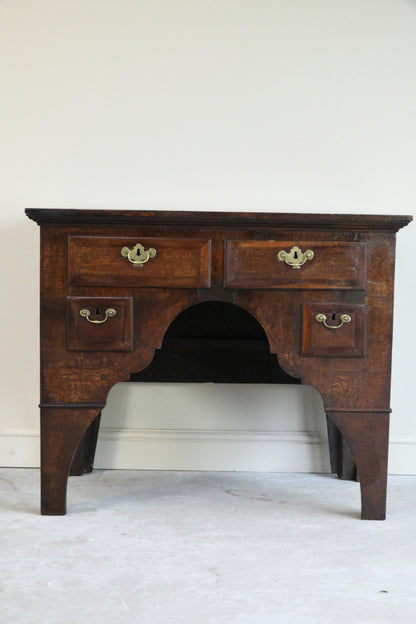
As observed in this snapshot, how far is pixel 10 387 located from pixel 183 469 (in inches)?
26.5

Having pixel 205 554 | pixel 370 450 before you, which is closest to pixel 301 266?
pixel 370 450

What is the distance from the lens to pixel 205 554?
4.74 ft

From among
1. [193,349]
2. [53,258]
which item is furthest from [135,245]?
[193,349]

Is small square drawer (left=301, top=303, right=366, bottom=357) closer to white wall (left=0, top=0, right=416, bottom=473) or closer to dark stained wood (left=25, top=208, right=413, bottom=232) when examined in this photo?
dark stained wood (left=25, top=208, right=413, bottom=232)

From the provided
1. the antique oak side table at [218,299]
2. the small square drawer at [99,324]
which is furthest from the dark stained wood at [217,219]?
the small square drawer at [99,324]

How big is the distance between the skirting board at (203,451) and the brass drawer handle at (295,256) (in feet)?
2.56

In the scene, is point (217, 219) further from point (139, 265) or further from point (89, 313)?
point (89, 313)

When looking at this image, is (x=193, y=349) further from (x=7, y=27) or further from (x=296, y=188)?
(x=7, y=27)

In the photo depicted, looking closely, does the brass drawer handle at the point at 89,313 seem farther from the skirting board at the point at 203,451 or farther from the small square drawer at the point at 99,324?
the skirting board at the point at 203,451

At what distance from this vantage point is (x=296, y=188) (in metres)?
2.16

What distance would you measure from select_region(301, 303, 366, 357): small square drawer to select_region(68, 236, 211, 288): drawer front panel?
293 mm

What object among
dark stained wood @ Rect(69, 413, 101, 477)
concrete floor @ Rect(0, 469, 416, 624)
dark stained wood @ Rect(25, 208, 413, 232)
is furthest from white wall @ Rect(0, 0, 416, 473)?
concrete floor @ Rect(0, 469, 416, 624)

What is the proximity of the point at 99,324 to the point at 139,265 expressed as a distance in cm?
19

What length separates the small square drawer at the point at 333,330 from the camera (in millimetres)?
1654
